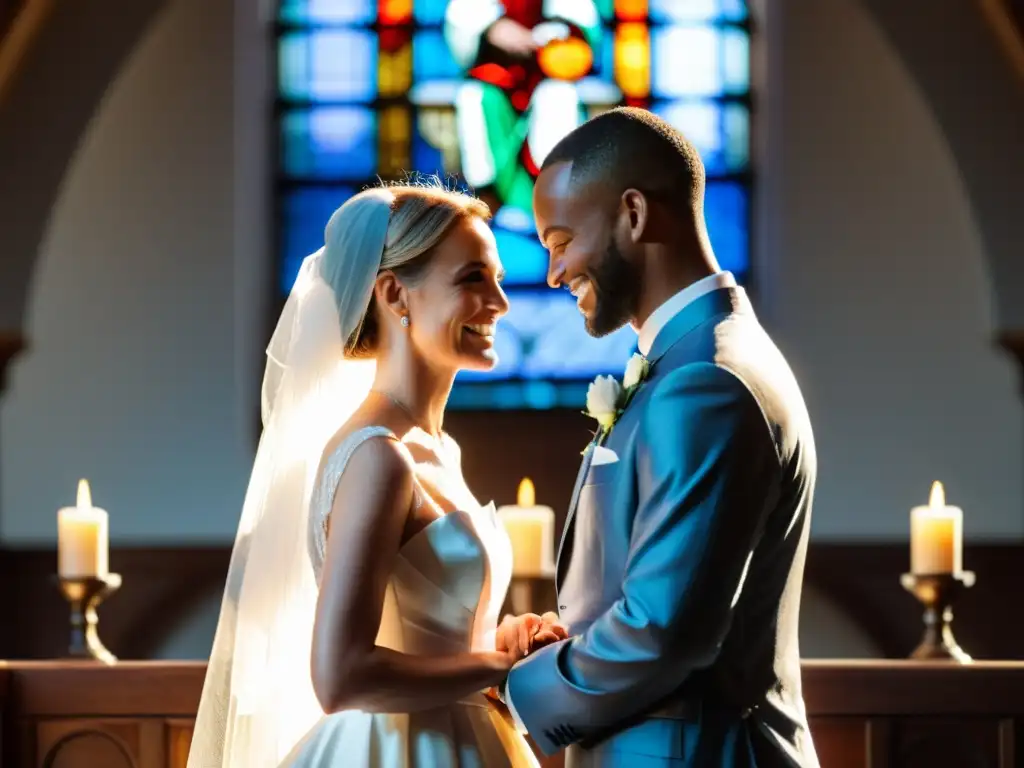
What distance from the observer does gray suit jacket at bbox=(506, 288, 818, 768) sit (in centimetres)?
224

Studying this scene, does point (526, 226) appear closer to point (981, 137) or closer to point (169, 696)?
point (981, 137)

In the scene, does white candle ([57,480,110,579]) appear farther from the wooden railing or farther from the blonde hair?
the blonde hair

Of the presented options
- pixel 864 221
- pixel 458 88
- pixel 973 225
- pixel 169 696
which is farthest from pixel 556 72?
pixel 169 696

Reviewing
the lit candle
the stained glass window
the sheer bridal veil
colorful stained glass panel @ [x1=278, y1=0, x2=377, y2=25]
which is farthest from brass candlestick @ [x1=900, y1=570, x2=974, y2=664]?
colorful stained glass panel @ [x1=278, y1=0, x2=377, y2=25]

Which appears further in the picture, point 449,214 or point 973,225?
point 973,225

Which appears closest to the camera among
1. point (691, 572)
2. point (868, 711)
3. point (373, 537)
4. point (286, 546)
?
point (691, 572)

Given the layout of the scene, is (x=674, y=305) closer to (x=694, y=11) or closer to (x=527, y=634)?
(x=527, y=634)

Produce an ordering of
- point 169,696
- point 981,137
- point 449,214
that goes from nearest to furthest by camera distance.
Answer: point 449,214, point 169,696, point 981,137

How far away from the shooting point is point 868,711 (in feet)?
11.8

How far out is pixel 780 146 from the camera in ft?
24.5

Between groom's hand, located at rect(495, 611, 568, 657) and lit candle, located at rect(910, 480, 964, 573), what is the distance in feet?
4.75

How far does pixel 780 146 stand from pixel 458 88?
63.9 inches

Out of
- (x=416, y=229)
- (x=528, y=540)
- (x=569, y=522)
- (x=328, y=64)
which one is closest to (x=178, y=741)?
(x=528, y=540)

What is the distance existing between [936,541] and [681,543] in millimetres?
1905
